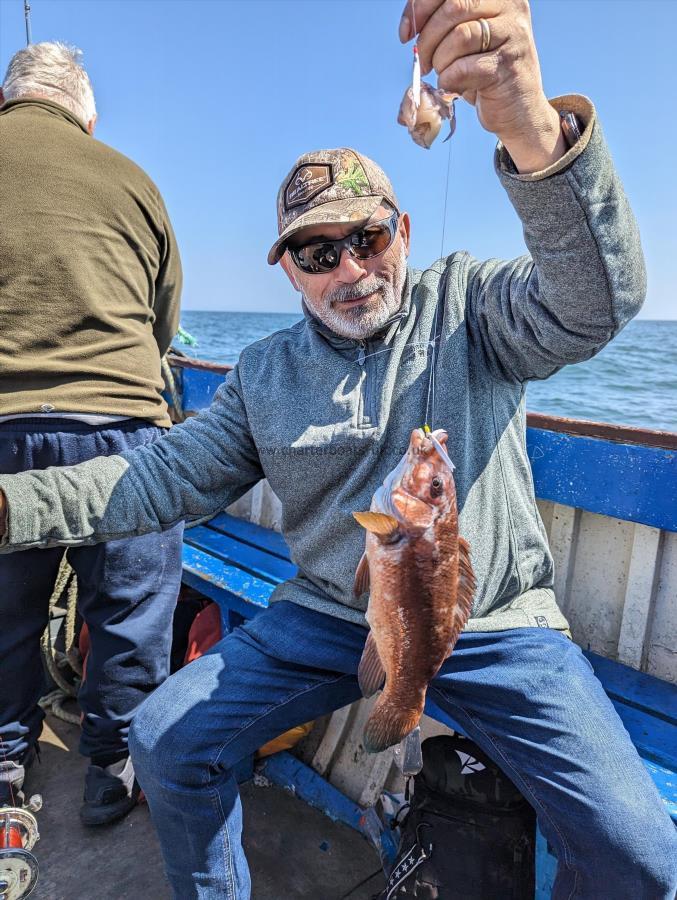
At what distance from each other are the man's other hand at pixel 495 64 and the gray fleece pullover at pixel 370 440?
0.30 m

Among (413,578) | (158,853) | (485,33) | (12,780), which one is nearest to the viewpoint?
(485,33)

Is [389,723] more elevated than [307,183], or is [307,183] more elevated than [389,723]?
[307,183]

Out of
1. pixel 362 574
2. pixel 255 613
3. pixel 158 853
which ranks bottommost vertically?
pixel 158 853

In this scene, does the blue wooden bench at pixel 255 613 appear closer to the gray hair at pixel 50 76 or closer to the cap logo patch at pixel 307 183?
the cap logo patch at pixel 307 183

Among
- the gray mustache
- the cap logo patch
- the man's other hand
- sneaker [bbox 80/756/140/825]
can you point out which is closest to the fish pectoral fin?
the gray mustache

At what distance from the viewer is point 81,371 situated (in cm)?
276

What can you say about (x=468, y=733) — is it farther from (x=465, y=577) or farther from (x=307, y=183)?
(x=307, y=183)

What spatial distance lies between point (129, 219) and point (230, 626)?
2.07 m

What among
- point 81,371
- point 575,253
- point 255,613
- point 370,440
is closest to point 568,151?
point 575,253

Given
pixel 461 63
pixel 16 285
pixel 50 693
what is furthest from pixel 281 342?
pixel 50 693

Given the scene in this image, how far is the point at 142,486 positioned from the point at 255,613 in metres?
1.15

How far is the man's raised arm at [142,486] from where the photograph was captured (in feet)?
7.07

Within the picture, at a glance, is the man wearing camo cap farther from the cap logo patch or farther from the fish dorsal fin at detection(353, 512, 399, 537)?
the fish dorsal fin at detection(353, 512, 399, 537)

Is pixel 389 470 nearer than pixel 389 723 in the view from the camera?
No
